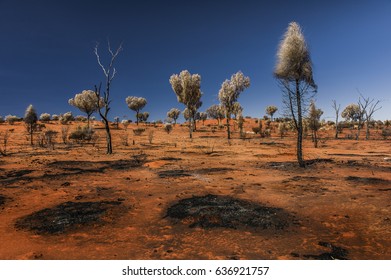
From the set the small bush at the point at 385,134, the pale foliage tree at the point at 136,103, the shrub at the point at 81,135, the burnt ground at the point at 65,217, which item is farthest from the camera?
the pale foliage tree at the point at 136,103

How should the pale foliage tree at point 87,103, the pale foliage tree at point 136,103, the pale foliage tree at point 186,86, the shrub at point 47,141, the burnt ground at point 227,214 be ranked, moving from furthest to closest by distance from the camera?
the pale foliage tree at point 136,103 < the pale foliage tree at point 87,103 < the pale foliage tree at point 186,86 < the shrub at point 47,141 < the burnt ground at point 227,214

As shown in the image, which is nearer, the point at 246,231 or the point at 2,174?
the point at 246,231

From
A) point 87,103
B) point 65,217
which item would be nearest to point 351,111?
point 87,103

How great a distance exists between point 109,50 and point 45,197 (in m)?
14.8

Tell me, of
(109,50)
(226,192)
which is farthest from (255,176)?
(109,50)

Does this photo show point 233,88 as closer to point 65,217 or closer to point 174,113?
point 65,217

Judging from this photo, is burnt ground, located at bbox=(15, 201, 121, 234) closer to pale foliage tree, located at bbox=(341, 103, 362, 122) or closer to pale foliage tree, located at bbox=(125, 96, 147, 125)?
pale foliage tree, located at bbox=(125, 96, 147, 125)

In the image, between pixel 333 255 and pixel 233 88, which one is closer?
pixel 333 255

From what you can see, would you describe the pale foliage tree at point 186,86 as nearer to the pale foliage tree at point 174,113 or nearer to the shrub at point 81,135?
the shrub at point 81,135

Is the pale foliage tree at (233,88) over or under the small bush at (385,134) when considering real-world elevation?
over

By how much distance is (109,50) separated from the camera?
1992 centimetres

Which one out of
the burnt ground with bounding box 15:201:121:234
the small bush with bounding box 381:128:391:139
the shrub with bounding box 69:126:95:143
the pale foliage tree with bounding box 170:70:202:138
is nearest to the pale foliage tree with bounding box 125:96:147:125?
the pale foliage tree with bounding box 170:70:202:138

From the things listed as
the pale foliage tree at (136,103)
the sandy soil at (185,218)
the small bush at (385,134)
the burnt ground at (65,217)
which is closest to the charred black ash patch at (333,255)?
the sandy soil at (185,218)
